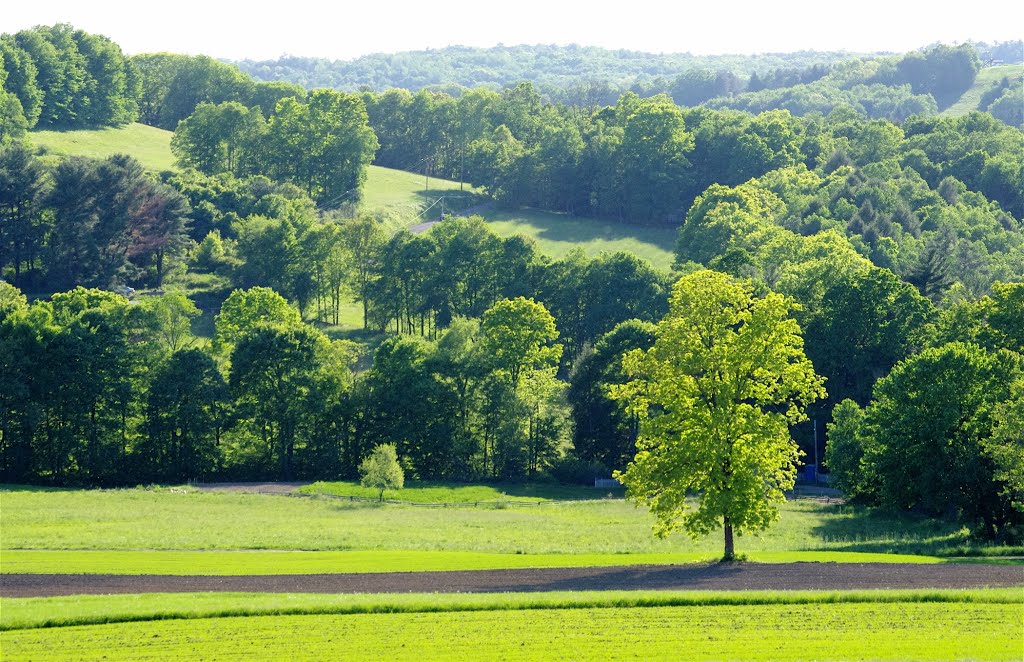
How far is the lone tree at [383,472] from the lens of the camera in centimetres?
9650

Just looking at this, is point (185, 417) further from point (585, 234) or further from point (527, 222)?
point (527, 222)

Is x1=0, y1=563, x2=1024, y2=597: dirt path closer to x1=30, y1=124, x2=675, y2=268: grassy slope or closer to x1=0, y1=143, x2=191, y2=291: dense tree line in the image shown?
x1=0, y1=143, x2=191, y2=291: dense tree line

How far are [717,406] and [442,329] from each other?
265ft

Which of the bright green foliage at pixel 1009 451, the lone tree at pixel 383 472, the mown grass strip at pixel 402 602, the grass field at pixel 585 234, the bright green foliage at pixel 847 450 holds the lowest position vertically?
the lone tree at pixel 383 472

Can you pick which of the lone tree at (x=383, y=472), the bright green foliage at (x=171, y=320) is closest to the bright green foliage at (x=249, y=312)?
the bright green foliage at (x=171, y=320)

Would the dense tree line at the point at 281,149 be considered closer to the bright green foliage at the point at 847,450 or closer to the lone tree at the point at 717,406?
the bright green foliage at the point at 847,450

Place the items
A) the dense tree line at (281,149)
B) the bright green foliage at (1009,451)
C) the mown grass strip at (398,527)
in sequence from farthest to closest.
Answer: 1. the dense tree line at (281,149)
2. the mown grass strip at (398,527)
3. the bright green foliage at (1009,451)

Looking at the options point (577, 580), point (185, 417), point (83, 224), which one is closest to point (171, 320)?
point (185, 417)

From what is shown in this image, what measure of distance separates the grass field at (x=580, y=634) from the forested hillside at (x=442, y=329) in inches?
654

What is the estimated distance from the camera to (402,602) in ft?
159

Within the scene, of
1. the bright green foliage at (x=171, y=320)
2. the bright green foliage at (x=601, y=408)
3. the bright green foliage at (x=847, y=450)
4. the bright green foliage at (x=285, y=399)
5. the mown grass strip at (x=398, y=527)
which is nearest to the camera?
the mown grass strip at (x=398, y=527)

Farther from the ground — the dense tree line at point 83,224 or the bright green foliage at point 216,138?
the bright green foliage at point 216,138

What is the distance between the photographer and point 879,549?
6562 cm

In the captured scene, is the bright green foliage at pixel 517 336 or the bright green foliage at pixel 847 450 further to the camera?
the bright green foliage at pixel 517 336
